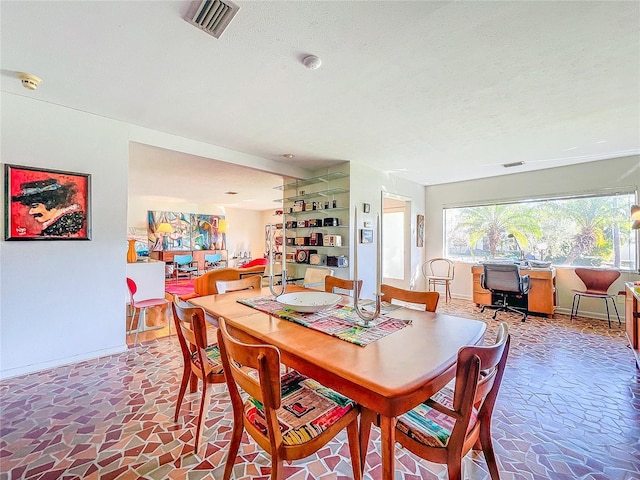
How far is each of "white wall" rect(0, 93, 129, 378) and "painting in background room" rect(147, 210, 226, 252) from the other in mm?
5771

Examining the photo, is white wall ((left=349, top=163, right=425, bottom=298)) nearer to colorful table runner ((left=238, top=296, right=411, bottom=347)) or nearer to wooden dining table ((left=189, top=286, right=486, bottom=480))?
colorful table runner ((left=238, top=296, right=411, bottom=347))

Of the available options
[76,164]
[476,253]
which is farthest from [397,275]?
[76,164]

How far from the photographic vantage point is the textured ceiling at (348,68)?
154 cm

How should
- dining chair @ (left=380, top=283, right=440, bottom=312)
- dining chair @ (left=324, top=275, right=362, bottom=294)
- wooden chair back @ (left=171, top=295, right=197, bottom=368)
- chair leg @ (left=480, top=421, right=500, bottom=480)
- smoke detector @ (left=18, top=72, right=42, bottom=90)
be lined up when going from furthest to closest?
dining chair @ (left=324, top=275, right=362, bottom=294)
smoke detector @ (left=18, top=72, right=42, bottom=90)
dining chair @ (left=380, top=283, right=440, bottom=312)
wooden chair back @ (left=171, top=295, right=197, bottom=368)
chair leg @ (left=480, top=421, right=500, bottom=480)

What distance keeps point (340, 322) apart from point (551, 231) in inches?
202

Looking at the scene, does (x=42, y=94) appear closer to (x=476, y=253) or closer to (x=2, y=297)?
(x=2, y=297)

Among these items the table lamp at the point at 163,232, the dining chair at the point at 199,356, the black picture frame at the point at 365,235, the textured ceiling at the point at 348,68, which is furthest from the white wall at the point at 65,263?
the table lamp at the point at 163,232

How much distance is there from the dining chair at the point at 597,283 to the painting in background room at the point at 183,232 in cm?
923

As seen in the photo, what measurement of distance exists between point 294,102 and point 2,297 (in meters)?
3.00

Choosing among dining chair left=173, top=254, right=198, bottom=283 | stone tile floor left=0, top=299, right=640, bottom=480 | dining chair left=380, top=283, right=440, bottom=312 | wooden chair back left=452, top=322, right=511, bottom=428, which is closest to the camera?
wooden chair back left=452, top=322, right=511, bottom=428

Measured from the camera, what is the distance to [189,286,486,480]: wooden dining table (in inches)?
36.8

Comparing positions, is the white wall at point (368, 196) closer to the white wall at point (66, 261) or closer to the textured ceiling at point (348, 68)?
the textured ceiling at point (348, 68)

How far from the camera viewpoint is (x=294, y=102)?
251cm

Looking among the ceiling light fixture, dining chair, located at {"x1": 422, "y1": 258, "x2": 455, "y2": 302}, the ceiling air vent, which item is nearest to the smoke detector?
the ceiling air vent
